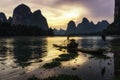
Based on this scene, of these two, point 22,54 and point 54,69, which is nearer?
point 54,69

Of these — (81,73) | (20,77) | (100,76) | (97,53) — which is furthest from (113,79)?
(97,53)

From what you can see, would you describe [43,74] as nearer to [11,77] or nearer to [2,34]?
[11,77]

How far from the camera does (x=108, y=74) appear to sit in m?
28.2

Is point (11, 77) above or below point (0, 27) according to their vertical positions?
below

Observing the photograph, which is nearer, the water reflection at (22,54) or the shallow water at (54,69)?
the shallow water at (54,69)

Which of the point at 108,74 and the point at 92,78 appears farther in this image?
the point at 108,74

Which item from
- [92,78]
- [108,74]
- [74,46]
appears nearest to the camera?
[92,78]

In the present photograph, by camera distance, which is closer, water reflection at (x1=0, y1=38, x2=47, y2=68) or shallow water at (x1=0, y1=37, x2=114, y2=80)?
shallow water at (x1=0, y1=37, x2=114, y2=80)

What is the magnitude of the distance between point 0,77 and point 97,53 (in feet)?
91.0

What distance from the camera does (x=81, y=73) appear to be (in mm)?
28891

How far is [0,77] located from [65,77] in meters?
8.64

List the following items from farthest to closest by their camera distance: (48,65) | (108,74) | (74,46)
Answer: (74,46), (48,65), (108,74)

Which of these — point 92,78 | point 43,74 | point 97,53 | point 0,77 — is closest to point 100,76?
point 92,78

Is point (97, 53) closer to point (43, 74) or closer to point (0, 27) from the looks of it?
point (43, 74)
